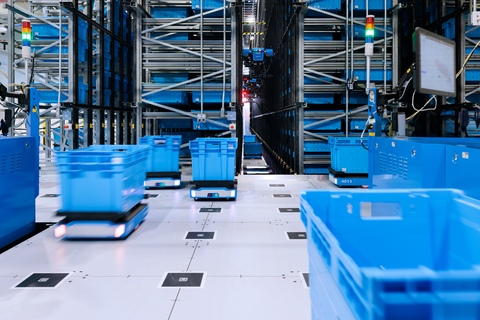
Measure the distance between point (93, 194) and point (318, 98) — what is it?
629 centimetres

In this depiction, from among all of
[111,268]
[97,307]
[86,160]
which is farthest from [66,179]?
[97,307]

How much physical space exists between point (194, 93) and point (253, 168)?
5.25 metres

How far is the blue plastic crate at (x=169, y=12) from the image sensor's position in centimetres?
848

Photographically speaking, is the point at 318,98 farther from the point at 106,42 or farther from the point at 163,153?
the point at 106,42

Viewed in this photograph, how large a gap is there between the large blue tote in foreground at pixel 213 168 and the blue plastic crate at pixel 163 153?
1.01 metres

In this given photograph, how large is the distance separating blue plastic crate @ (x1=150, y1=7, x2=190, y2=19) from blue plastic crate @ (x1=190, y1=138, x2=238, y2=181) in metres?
4.42

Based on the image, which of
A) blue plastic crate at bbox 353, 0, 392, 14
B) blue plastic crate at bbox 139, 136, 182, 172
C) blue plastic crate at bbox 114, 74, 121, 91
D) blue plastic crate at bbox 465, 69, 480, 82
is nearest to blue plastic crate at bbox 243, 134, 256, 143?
blue plastic crate at bbox 114, 74, 121, 91

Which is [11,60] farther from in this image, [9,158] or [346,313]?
[346,313]

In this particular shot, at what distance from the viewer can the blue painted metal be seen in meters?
3.44

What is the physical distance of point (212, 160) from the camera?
5.70 meters

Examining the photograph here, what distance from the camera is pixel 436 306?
0.61m

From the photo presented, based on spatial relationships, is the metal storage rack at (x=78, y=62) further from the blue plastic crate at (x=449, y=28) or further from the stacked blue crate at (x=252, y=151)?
the blue plastic crate at (x=449, y=28)

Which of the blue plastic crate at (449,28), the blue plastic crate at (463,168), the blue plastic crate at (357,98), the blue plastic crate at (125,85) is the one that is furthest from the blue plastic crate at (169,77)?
the blue plastic crate at (463,168)

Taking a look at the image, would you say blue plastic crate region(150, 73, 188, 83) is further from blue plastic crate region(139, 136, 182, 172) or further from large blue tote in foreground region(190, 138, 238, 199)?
large blue tote in foreground region(190, 138, 238, 199)
